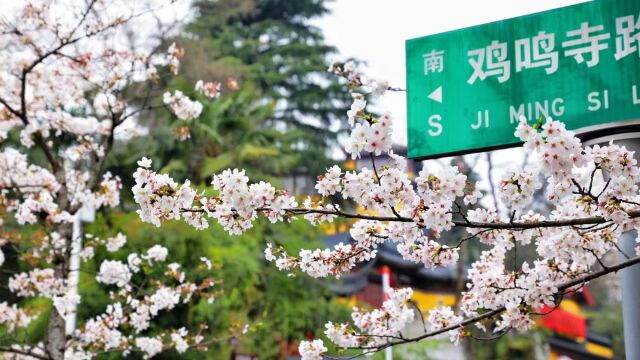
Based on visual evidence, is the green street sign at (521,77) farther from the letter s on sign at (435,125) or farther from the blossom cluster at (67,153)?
the blossom cluster at (67,153)

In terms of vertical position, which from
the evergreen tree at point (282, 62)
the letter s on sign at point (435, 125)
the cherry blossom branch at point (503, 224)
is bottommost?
the cherry blossom branch at point (503, 224)

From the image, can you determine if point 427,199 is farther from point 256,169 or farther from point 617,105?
point 256,169

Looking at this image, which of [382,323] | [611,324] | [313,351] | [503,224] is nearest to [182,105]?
[382,323]

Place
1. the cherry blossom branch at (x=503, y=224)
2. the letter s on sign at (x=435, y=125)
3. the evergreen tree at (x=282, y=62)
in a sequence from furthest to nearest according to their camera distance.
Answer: the evergreen tree at (x=282, y=62), the letter s on sign at (x=435, y=125), the cherry blossom branch at (x=503, y=224)

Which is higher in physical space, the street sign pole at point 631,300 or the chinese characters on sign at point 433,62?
the chinese characters on sign at point 433,62

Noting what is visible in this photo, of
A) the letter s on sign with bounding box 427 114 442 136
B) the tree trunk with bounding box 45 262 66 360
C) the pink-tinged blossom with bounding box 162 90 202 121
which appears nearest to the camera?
the letter s on sign with bounding box 427 114 442 136

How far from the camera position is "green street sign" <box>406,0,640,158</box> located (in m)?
3.19

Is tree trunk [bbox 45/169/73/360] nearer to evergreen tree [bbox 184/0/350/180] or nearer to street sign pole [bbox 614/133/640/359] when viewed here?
street sign pole [bbox 614/133/640/359]

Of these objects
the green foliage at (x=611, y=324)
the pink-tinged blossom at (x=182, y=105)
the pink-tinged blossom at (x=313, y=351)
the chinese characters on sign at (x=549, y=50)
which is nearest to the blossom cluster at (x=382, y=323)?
the pink-tinged blossom at (x=313, y=351)

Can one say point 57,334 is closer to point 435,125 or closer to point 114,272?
point 114,272

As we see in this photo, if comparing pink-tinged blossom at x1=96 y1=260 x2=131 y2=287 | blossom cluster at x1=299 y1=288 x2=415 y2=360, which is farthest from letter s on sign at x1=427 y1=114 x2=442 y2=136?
pink-tinged blossom at x1=96 y1=260 x2=131 y2=287

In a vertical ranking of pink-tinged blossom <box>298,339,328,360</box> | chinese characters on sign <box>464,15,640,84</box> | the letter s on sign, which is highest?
chinese characters on sign <box>464,15,640,84</box>

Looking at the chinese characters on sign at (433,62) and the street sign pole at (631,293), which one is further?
the chinese characters on sign at (433,62)

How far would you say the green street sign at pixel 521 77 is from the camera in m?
3.19
